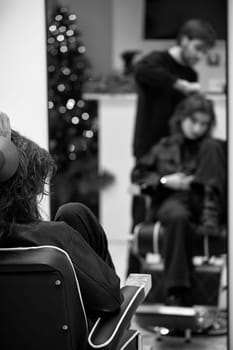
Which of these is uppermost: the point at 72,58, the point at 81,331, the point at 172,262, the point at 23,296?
the point at 72,58

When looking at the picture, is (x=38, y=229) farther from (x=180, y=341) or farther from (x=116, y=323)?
(x=180, y=341)

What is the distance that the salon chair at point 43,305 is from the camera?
1646 millimetres

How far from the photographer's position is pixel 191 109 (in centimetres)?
327

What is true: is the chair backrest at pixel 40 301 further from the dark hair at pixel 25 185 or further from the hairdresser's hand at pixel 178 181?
the hairdresser's hand at pixel 178 181

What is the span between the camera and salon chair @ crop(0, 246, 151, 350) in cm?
165

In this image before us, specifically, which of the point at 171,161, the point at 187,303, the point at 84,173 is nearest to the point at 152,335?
the point at 187,303

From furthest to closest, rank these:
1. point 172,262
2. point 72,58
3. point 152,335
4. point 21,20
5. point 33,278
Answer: point 72,58 < point 172,262 < point 152,335 < point 21,20 < point 33,278

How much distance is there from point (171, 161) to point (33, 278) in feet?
6.26

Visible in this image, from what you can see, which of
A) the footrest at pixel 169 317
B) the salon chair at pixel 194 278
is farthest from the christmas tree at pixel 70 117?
the footrest at pixel 169 317

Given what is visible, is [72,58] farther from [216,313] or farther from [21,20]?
[216,313]

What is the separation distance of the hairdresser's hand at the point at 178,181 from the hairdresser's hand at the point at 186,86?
1.43ft

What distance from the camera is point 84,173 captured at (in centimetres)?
518

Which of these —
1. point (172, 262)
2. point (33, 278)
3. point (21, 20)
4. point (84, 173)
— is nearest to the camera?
point (33, 278)

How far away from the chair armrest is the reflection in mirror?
1.02 metres
